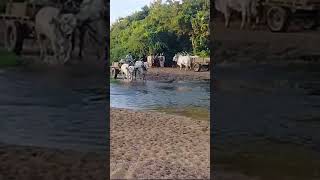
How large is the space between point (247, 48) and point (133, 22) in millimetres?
814

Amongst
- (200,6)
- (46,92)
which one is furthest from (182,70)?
(46,92)

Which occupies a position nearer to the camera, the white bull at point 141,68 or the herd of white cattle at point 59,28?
the herd of white cattle at point 59,28

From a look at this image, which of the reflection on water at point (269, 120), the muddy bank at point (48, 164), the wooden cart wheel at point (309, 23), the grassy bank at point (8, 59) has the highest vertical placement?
the wooden cart wheel at point (309, 23)

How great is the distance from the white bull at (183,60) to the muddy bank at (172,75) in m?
0.04

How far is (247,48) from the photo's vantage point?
3188 mm

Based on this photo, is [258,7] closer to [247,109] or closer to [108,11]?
[247,109]

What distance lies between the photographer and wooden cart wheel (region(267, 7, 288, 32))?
318 centimetres

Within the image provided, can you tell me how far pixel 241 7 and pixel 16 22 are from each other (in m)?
1.52

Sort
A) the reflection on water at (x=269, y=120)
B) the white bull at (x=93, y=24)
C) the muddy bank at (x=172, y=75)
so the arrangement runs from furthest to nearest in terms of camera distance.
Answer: the muddy bank at (x=172, y=75) → the white bull at (x=93, y=24) → the reflection on water at (x=269, y=120)

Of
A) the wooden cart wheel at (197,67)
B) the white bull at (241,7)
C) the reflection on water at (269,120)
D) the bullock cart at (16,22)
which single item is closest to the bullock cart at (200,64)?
the wooden cart wheel at (197,67)

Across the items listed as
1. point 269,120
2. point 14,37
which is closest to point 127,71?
point 14,37

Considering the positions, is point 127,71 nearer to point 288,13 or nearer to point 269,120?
point 269,120

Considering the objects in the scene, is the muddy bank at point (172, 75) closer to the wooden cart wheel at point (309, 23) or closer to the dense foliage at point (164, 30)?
the dense foliage at point (164, 30)

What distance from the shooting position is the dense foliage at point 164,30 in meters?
3.32
